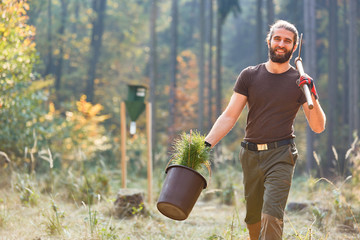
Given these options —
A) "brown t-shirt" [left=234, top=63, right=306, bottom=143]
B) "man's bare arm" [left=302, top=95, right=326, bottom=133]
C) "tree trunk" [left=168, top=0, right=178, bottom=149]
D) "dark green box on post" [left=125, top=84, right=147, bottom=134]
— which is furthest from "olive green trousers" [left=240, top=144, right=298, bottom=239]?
"tree trunk" [left=168, top=0, right=178, bottom=149]

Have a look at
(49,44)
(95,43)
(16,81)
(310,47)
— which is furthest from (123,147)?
(95,43)

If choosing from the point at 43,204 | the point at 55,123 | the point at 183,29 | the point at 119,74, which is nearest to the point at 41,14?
the point at 119,74

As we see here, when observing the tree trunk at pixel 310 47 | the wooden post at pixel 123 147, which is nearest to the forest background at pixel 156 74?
the tree trunk at pixel 310 47

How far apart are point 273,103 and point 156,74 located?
47.0 ft

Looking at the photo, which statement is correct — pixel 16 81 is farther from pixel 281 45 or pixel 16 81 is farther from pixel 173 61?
pixel 173 61

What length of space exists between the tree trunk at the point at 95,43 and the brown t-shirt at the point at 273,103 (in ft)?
60.8

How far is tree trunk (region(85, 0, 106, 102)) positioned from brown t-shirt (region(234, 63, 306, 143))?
18.5 meters

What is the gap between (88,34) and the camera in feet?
Result: 86.4

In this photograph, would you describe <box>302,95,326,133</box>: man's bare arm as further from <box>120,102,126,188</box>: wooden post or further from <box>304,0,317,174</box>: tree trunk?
<box>304,0,317,174</box>: tree trunk

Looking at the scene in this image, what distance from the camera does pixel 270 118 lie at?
3.21 metres

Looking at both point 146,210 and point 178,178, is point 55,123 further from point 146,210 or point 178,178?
point 178,178

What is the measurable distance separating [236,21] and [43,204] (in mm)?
34350

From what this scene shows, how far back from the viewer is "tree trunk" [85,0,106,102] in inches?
836

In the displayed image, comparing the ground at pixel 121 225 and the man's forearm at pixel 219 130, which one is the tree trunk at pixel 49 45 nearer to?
the ground at pixel 121 225
